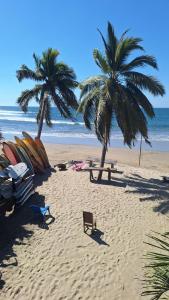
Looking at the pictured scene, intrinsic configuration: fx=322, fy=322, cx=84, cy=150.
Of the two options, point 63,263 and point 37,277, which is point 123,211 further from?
point 37,277

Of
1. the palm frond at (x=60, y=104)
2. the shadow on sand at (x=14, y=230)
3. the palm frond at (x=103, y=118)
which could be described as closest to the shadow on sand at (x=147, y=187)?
the palm frond at (x=103, y=118)

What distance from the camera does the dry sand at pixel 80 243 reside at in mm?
7852

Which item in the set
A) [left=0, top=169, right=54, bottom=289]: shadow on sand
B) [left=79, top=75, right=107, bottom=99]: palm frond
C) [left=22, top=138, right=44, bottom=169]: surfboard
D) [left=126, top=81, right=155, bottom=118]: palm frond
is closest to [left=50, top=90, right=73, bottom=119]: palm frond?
[left=22, top=138, right=44, bottom=169]: surfboard

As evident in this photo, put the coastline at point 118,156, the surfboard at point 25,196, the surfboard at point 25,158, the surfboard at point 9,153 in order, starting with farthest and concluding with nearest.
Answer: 1. the coastline at point 118,156
2. the surfboard at point 25,158
3. the surfboard at point 9,153
4. the surfboard at point 25,196

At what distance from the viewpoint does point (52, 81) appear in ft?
72.8

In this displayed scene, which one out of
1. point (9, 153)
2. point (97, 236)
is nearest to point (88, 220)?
point (97, 236)

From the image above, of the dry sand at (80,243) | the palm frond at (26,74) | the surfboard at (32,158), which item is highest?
the palm frond at (26,74)

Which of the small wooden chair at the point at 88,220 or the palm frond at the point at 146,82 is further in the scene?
the palm frond at the point at 146,82

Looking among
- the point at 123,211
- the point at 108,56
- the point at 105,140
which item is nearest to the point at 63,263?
the point at 123,211

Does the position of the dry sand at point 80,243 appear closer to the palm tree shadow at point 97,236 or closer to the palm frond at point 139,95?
the palm tree shadow at point 97,236

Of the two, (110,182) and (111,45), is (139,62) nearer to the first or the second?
(111,45)

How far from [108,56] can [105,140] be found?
4309 millimetres

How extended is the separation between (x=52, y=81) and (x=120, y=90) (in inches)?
300

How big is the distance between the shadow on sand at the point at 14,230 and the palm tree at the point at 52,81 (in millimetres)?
10267
